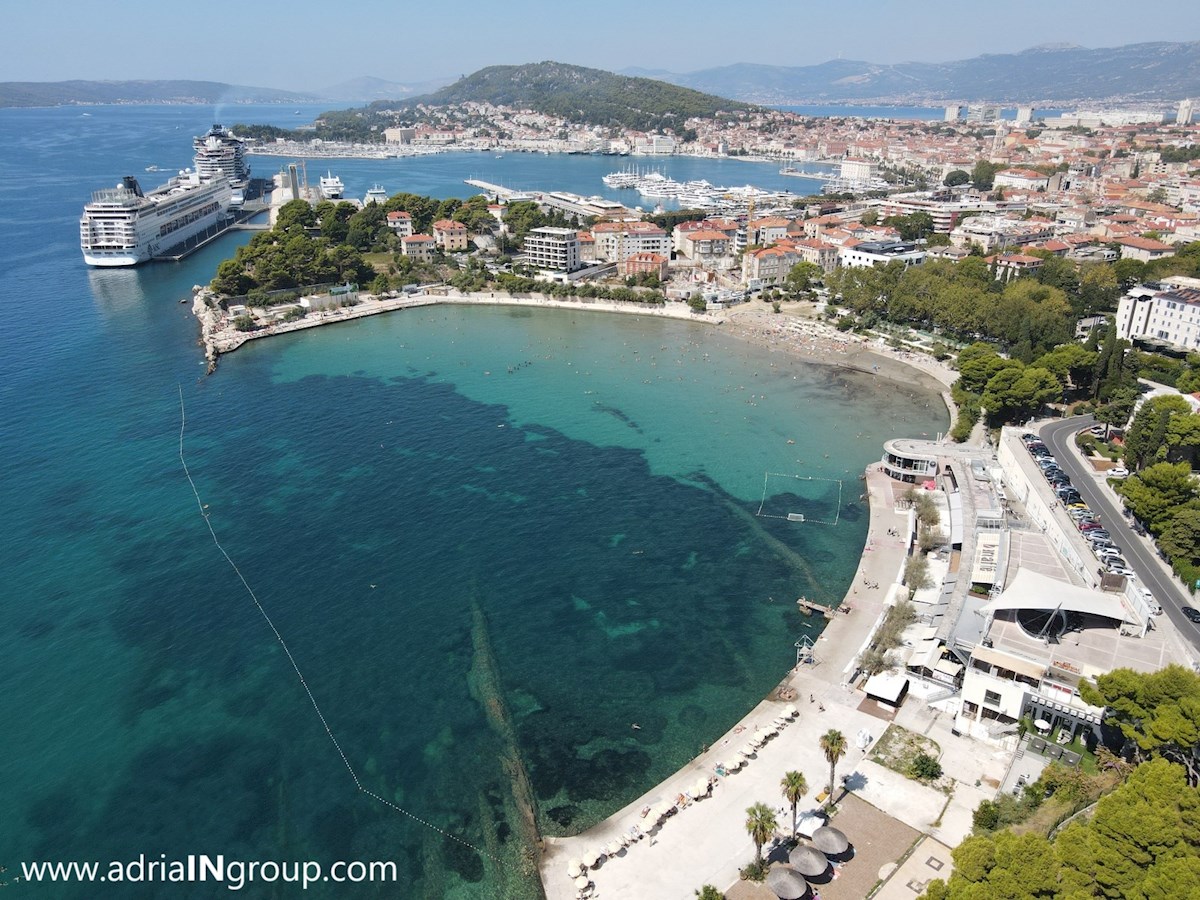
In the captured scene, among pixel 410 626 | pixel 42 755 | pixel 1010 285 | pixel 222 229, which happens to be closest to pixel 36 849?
pixel 42 755

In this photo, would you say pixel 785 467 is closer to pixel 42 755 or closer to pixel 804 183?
pixel 42 755

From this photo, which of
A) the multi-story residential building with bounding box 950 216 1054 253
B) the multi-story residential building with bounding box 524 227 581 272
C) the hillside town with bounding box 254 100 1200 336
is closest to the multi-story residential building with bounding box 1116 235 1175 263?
the hillside town with bounding box 254 100 1200 336

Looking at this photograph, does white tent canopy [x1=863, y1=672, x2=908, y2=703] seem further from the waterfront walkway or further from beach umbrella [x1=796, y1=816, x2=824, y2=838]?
beach umbrella [x1=796, y1=816, x2=824, y2=838]

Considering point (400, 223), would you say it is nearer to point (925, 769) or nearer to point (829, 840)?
point (925, 769)

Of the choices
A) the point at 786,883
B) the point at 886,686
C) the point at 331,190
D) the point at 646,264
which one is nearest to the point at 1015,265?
the point at 646,264

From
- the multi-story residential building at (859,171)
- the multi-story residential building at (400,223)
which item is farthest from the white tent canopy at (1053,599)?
the multi-story residential building at (859,171)
